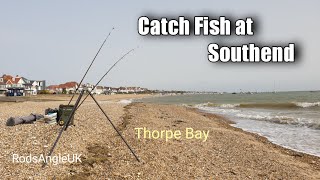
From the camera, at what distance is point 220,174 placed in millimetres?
9352

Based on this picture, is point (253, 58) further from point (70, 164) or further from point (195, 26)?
point (70, 164)

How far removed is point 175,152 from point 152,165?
200cm

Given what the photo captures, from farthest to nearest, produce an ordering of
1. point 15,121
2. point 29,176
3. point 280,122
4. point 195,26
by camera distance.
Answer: point 280,122
point 195,26
point 15,121
point 29,176

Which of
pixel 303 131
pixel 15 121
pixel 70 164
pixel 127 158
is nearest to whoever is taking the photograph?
pixel 70 164

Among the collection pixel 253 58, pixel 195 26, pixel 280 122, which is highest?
pixel 195 26

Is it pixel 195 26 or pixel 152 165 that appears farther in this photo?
pixel 195 26

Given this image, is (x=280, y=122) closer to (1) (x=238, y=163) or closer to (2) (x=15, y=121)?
(1) (x=238, y=163)

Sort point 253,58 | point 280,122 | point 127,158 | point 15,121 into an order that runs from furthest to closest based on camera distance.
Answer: point 280,122 < point 253,58 < point 15,121 < point 127,158

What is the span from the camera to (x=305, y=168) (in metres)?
11.0

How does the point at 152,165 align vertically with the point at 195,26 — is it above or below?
below

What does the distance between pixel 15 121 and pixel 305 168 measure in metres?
11.3

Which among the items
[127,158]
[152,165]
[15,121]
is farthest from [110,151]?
[15,121]

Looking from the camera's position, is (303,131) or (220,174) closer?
(220,174)

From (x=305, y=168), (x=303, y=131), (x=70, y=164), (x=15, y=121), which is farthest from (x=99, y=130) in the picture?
(x=303, y=131)
